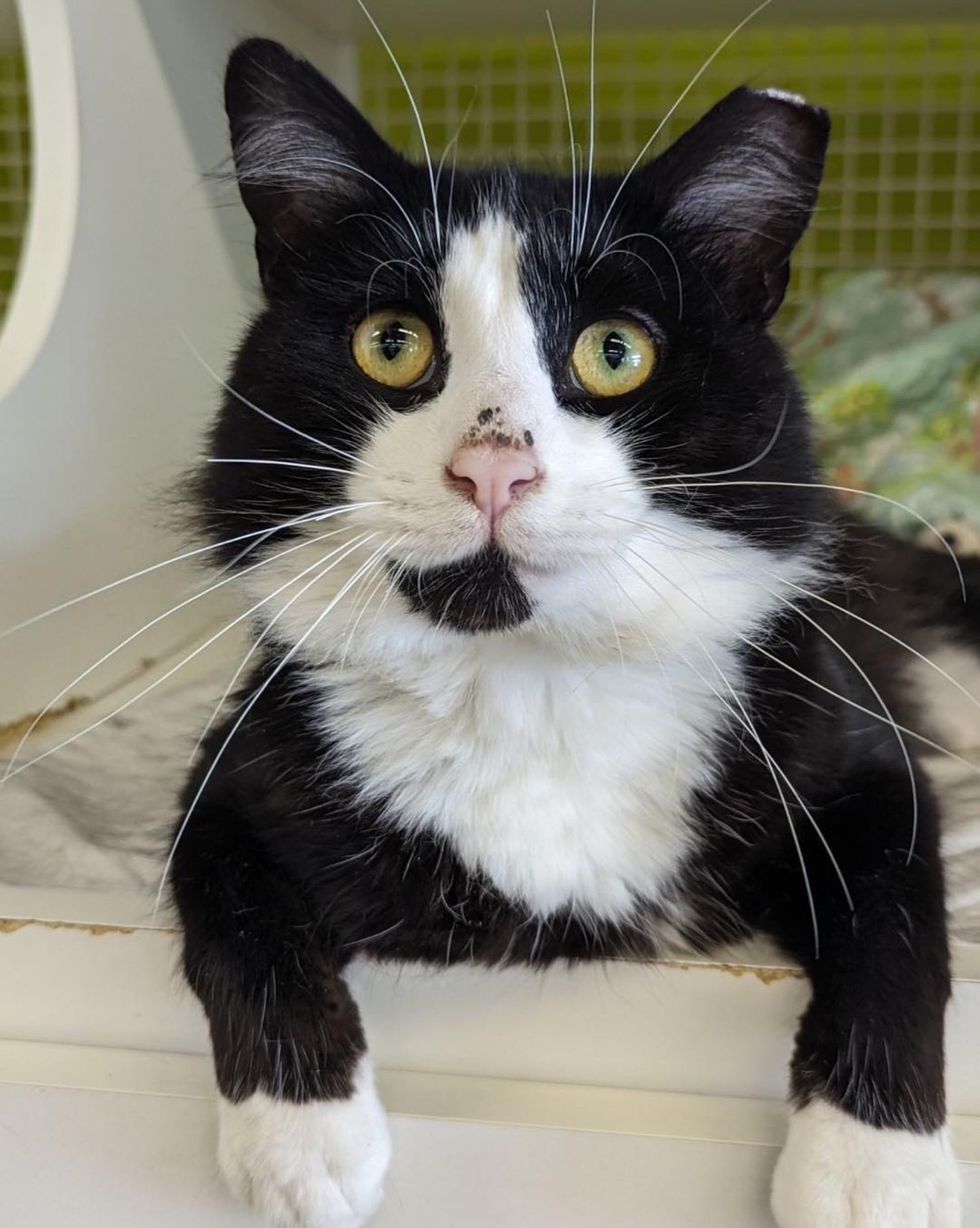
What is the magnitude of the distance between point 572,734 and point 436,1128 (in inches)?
9.2

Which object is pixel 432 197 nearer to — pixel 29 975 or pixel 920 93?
pixel 29 975

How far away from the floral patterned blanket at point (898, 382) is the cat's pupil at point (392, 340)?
2.66 feet

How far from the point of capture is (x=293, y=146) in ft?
2.50

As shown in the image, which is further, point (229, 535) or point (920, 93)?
point (920, 93)

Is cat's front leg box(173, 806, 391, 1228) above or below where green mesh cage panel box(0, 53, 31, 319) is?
below

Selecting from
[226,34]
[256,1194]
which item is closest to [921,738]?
[256,1194]

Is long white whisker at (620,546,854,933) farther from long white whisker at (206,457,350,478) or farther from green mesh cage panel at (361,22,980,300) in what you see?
green mesh cage panel at (361,22,980,300)

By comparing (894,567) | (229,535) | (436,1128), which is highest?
(229,535)

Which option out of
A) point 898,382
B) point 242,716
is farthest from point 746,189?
point 898,382

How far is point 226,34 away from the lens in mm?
1335

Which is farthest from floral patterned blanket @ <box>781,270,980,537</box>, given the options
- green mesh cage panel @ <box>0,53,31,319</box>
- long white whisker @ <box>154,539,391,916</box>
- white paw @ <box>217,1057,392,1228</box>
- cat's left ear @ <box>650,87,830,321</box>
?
green mesh cage panel @ <box>0,53,31,319</box>

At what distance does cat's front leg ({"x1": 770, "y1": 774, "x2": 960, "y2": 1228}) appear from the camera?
57 cm

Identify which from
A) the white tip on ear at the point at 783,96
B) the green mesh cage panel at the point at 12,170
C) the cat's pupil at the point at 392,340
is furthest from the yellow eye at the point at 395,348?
the green mesh cage panel at the point at 12,170

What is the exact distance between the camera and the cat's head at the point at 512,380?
2.02 ft
